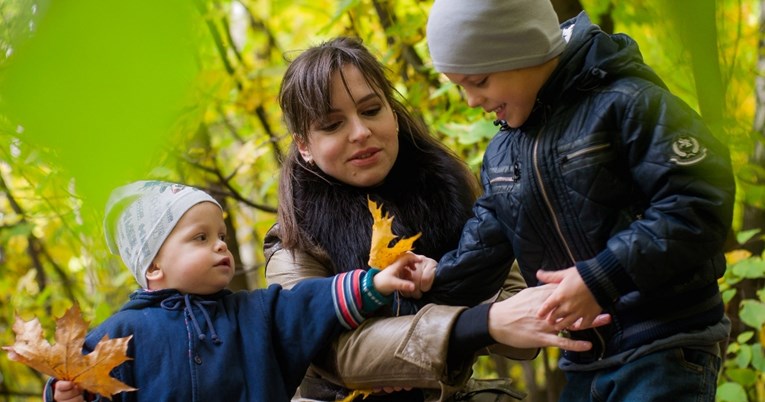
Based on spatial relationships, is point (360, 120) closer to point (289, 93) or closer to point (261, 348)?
point (289, 93)

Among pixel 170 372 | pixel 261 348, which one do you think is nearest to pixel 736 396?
pixel 261 348

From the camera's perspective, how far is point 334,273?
7.23ft

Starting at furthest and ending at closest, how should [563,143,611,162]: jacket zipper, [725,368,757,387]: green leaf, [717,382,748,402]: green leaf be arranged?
[725,368,757,387]: green leaf → [717,382,748,402]: green leaf → [563,143,611,162]: jacket zipper

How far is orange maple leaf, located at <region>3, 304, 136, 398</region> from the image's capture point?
5.92ft

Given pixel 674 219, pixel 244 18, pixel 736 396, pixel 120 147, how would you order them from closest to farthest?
pixel 120 147, pixel 674 219, pixel 736 396, pixel 244 18

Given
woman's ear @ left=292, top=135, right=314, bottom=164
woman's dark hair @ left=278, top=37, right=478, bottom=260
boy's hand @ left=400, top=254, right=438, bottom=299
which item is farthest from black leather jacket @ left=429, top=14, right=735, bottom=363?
woman's ear @ left=292, top=135, right=314, bottom=164

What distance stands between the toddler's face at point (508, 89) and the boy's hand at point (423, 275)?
446mm

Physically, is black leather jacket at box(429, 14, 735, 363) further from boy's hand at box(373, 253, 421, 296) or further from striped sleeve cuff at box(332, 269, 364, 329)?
striped sleeve cuff at box(332, 269, 364, 329)

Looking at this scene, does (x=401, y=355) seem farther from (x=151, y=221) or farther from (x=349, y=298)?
(x=151, y=221)

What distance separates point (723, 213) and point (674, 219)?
0.32ft

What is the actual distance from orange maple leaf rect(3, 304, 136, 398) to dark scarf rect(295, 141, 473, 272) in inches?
23.0

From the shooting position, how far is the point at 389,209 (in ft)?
7.14

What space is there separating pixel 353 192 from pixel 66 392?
2.80 ft

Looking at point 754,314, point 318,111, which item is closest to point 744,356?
point 754,314
